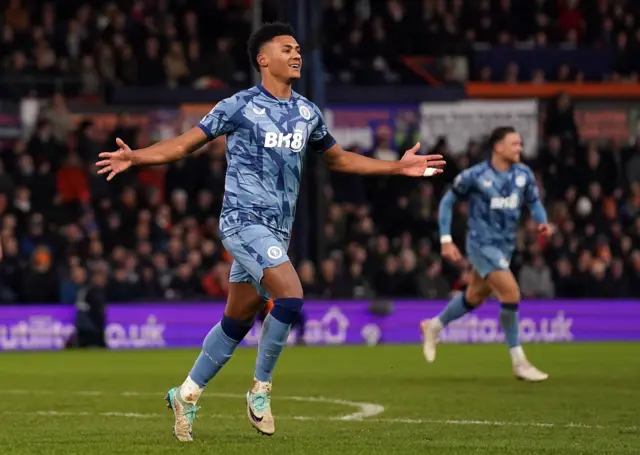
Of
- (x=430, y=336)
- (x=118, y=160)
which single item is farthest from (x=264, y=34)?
(x=430, y=336)

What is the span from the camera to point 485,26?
105 ft

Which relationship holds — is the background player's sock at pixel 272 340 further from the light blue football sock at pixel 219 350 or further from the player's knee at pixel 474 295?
the player's knee at pixel 474 295

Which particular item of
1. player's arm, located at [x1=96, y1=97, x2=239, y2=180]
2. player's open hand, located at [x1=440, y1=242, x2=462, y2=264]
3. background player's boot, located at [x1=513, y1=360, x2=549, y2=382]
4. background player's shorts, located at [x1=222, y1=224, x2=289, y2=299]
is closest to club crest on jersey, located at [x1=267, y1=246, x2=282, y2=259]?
background player's shorts, located at [x1=222, y1=224, x2=289, y2=299]

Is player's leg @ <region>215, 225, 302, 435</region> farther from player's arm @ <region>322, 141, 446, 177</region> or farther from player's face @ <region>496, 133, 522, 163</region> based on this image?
player's face @ <region>496, 133, 522, 163</region>

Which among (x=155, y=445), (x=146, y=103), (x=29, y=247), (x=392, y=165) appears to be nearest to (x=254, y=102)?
(x=392, y=165)

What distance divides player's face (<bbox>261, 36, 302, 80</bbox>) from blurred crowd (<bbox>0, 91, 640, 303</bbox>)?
13.8 metres

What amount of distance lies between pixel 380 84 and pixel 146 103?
464 cm

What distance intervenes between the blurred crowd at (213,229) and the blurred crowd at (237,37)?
133cm

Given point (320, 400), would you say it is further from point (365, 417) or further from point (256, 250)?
point (256, 250)

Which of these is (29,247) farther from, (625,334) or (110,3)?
(625,334)

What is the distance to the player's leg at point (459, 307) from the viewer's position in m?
15.9

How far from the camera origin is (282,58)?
9.25m

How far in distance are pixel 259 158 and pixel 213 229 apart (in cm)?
1640

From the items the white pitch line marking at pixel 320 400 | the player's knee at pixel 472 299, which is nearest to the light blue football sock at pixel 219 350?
the white pitch line marking at pixel 320 400
